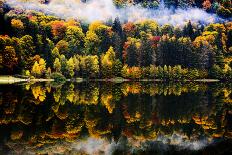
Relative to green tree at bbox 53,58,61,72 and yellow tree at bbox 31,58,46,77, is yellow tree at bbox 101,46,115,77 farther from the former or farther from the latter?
yellow tree at bbox 31,58,46,77

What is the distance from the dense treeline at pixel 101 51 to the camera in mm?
145875

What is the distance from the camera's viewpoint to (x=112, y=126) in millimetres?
50312

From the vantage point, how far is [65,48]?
166375 mm

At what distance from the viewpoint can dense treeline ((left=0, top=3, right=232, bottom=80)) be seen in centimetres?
14588

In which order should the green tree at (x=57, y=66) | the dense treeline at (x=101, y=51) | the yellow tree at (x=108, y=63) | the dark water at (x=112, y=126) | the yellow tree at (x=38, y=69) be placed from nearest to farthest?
the dark water at (x=112, y=126) < the yellow tree at (x=38, y=69) < the green tree at (x=57, y=66) < the dense treeline at (x=101, y=51) < the yellow tree at (x=108, y=63)

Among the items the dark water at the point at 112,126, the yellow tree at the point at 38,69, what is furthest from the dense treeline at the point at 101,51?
the dark water at the point at 112,126

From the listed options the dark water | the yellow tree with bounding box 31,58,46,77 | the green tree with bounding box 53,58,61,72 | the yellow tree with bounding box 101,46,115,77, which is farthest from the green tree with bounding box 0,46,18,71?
the dark water

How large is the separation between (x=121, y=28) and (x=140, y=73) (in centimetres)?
3576

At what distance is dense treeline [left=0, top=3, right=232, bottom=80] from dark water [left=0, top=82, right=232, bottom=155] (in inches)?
2842

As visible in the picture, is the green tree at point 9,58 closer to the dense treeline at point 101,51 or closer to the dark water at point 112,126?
the dense treeline at point 101,51

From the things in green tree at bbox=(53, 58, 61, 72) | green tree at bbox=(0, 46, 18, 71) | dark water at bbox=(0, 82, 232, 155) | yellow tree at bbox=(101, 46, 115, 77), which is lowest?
yellow tree at bbox=(101, 46, 115, 77)

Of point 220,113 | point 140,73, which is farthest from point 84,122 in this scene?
point 140,73

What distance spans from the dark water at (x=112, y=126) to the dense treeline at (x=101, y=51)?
7219 centimetres

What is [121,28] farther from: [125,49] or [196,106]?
[196,106]
